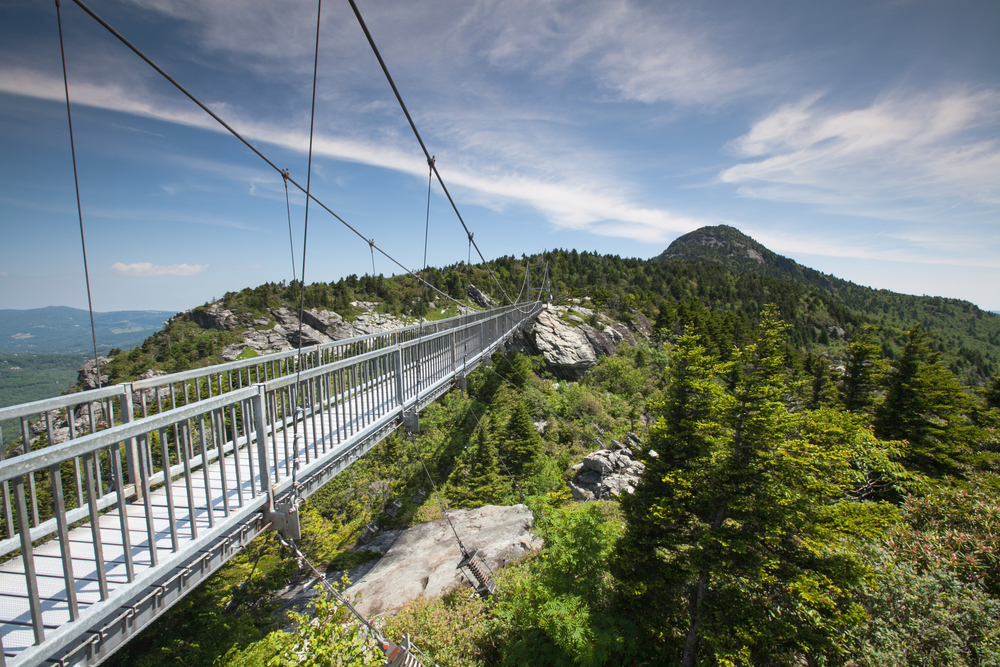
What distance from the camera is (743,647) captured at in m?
7.62

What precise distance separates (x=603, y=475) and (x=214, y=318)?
5036 centimetres

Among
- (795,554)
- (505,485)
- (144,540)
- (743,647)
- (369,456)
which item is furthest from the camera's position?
(369,456)

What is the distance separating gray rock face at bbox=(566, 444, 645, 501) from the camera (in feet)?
53.3

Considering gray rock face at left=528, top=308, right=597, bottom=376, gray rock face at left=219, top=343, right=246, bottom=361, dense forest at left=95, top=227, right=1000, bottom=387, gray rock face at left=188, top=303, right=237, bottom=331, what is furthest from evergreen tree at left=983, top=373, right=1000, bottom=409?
gray rock face at left=188, top=303, right=237, bottom=331

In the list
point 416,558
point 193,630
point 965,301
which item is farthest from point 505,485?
point 965,301

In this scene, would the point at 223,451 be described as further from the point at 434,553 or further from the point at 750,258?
the point at 750,258

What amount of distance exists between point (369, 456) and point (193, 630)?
1152 cm

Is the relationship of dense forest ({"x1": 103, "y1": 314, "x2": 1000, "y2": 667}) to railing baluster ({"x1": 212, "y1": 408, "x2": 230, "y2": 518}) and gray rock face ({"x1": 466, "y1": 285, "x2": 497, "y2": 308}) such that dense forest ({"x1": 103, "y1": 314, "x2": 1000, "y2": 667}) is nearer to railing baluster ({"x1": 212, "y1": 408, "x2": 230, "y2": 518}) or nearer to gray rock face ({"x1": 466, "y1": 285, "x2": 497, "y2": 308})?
railing baluster ({"x1": 212, "y1": 408, "x2": 230, "y2": 518})

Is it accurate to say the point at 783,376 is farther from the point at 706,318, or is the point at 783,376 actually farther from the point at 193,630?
the point at 706,318

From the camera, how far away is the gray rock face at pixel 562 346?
97.6 feet

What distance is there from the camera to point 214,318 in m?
48.5

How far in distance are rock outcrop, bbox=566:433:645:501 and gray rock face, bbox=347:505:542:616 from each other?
10.5ft

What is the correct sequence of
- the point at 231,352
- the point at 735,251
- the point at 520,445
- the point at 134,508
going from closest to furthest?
the point at 134,508, the point at 520,445, the point at 231,352, the point at 735,251

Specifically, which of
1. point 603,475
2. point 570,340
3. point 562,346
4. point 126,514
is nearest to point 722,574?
point 603,475
